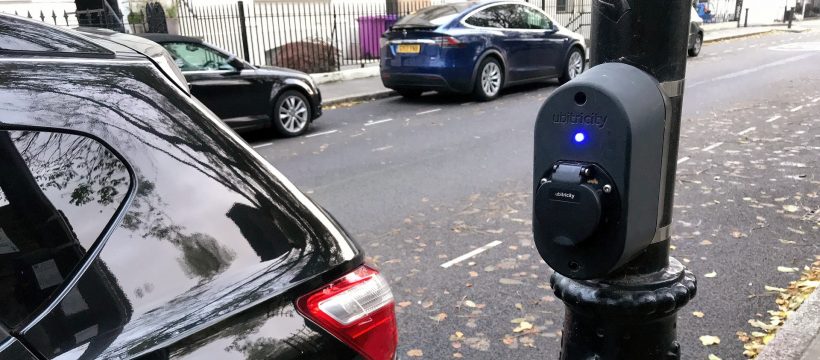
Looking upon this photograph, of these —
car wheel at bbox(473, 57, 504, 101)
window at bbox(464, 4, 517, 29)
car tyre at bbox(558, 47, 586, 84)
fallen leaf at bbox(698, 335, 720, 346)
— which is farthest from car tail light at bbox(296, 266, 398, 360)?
car tyre at bbox(558, 47, 586, 84)

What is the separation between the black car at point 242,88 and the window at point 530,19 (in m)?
4.67

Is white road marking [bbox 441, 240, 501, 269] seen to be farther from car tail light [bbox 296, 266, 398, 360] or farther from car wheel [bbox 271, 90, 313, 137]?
car wheel [bbox 271, 90, 313, 137]

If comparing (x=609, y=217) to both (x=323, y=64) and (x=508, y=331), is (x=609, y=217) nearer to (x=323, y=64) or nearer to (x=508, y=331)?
(x=508, y=331)

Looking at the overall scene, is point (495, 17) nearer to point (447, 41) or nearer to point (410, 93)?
point (447, 41)

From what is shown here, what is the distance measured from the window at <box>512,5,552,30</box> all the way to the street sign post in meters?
10.7

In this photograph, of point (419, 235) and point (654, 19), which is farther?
point (419, 235)

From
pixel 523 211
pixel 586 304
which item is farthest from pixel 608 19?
pixel 523 211

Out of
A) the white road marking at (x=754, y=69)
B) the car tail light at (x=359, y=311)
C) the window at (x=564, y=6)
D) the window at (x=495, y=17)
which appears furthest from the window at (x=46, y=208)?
the window at (x=564, y=6)

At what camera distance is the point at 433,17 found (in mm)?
11289

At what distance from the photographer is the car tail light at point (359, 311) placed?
1.58m

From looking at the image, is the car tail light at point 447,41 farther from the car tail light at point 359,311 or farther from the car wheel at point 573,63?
the car tail light at point 359,311

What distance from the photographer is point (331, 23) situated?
17.4 m

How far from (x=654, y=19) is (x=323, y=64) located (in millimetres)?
14235

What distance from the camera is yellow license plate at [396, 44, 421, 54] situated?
36.2 ft
